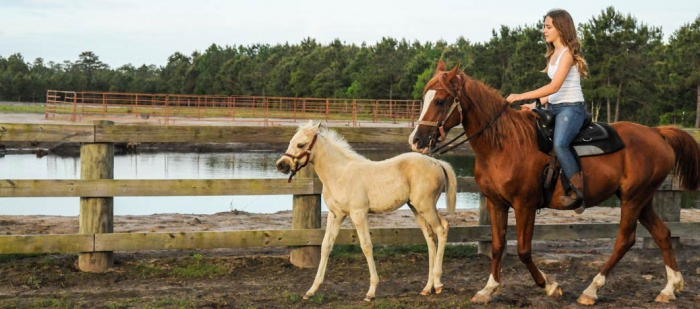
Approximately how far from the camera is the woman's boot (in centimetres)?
614

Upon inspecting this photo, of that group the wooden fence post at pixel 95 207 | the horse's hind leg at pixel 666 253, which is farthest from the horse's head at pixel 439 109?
the wooden fence post at pixel 95 207

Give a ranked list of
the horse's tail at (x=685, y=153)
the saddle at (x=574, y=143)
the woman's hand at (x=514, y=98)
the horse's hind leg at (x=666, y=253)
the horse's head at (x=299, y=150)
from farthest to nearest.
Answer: the horse's tail at (x=685, y=153) → the horse's hind leg at (x=666, y=253) → the horse's head at (x=299, y=150) → the saddle at (x=574, y=143) → the woman's hand at (x=514, y=98)

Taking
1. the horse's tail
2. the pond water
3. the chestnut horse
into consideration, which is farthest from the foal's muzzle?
the pond water

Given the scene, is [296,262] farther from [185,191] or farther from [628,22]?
[628,22]

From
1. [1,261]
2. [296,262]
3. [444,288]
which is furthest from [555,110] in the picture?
[1,261]

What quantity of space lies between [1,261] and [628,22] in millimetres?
58080

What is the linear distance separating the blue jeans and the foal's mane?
234 mm

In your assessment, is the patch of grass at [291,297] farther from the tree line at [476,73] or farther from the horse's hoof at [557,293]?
the tree line at [476,73]

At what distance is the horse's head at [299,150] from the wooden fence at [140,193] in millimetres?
1119

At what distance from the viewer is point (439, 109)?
5.92 meters

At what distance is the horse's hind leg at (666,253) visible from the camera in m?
6.45

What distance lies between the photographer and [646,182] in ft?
21.2

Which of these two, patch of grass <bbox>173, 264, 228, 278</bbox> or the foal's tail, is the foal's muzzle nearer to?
the foal's tail

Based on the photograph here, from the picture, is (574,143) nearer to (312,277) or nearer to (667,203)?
(312,277)
